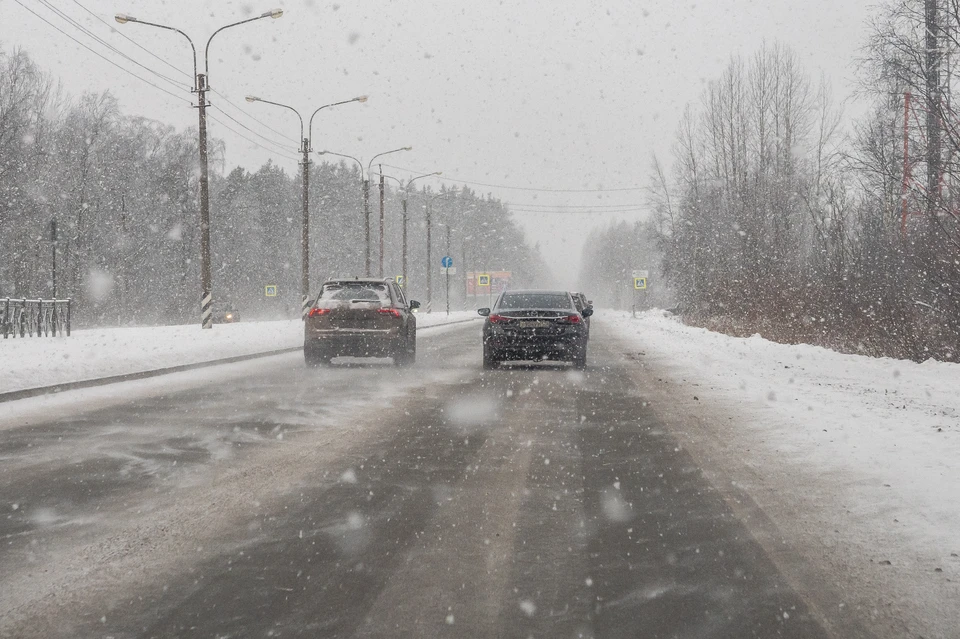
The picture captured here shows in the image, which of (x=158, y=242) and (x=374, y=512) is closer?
(x=374, y=512)

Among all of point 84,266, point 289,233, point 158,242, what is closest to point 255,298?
point 289,233

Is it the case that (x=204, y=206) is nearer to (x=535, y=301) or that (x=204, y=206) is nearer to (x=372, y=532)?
(x=535, y=301)

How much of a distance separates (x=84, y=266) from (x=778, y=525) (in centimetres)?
5831

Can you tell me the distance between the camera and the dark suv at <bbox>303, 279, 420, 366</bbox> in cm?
1808

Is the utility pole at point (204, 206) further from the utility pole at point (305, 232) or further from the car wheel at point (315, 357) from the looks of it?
the car wheel at point (315, 357)

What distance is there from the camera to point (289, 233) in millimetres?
96188

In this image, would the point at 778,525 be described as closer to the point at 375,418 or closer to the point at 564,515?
the point at 564,515

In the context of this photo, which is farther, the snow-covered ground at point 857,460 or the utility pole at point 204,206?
the utility pole at point 204,206

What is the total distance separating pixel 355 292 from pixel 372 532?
13.3 meters

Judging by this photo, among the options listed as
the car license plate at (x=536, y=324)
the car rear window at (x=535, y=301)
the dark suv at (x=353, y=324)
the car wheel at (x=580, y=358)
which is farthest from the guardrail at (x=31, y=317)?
the car wheel at (x=580, y=358)

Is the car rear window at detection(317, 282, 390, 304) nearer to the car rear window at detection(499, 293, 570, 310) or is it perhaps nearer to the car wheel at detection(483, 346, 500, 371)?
the car wheel at detection(483, 346, 500, 371)

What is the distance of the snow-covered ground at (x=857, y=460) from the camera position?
4.50m

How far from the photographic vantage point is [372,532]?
5242mm

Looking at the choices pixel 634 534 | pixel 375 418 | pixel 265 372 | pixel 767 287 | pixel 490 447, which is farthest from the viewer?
pixel 767 287
